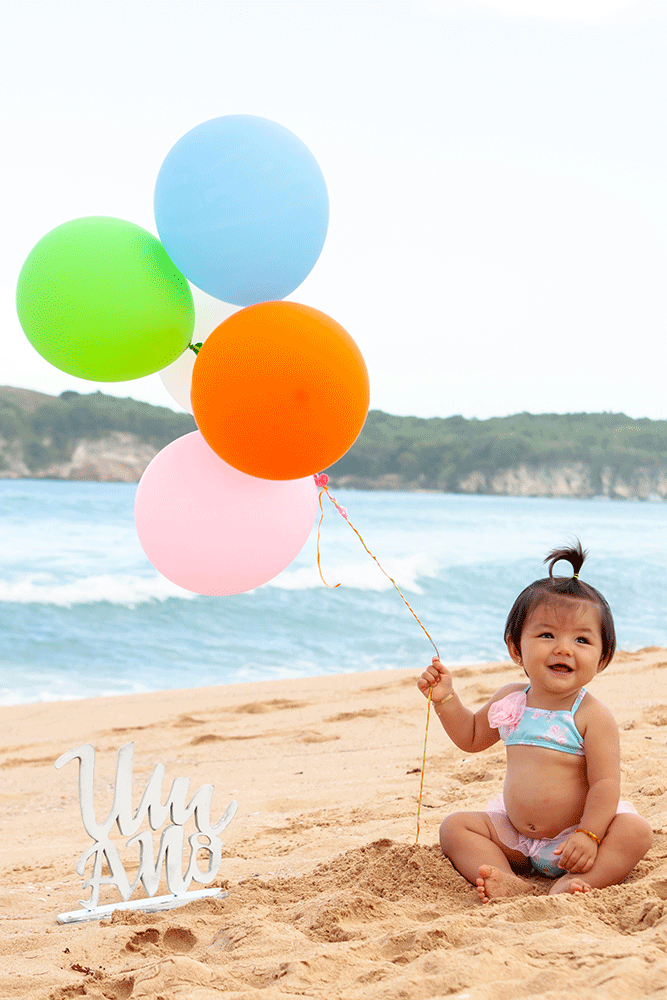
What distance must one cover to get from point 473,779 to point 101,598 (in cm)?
860

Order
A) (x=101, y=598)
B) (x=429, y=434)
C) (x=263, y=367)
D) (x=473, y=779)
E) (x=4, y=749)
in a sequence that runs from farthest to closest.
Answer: (x=429, y=434)
(x=101, y=598)
(x=4, y=749)
(x=473, y=779)
(x=263, y=367)

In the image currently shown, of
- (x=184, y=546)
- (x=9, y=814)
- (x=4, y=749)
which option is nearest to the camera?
(x=184, y=546)

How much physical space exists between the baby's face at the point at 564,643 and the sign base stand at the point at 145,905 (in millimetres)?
1236

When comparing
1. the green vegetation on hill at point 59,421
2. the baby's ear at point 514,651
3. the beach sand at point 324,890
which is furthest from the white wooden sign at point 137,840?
the green vegetation on hill at point 59,421

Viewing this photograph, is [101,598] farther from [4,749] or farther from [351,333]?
[351,333]

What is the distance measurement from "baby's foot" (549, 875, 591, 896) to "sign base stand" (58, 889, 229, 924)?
1.02 meters

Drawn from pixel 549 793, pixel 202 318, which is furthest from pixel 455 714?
pixel 202 318

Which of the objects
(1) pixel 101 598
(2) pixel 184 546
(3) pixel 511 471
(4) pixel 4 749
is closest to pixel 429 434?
(3) pixel 511 471

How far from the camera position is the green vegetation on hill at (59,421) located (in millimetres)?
Answer: 22348

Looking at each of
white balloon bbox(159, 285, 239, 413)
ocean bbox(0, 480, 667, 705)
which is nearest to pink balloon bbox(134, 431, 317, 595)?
white balloon bbox(159, 285, 239, 413)

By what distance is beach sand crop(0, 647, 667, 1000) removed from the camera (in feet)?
6.00

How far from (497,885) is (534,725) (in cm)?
47

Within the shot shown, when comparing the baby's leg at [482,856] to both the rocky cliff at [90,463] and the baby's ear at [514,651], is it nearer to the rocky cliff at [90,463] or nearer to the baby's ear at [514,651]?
the baby's ear at [514,651]

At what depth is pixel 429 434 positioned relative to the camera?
31.7m
